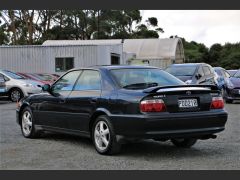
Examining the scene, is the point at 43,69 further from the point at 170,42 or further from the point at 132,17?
the point at 132,17

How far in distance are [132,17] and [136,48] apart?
1037 inches

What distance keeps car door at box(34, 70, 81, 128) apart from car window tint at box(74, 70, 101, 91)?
17 centimetres

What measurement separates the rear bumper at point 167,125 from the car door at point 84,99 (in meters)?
0.67

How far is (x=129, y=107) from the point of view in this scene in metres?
7.26

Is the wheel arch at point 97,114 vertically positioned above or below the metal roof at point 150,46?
below

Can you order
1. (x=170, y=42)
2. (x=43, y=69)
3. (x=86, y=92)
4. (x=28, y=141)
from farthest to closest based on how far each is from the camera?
(x=170, y=42), (x=43, y=69), (x=28, y=141), (x=86, y=92)

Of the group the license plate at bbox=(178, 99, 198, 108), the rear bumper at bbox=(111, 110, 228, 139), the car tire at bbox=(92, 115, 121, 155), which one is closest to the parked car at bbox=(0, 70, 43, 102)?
the car tire at bbox=(92, 115, 121, 155)

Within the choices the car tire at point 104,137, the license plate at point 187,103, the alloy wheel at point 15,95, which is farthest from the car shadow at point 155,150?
the alloy wheel at point 15,95

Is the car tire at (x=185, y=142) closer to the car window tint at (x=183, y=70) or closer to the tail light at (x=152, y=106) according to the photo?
the tail light at (x=152, y=106)

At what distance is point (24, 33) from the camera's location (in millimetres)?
64875

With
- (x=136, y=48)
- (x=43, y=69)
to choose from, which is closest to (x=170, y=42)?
(x=136, y=48)

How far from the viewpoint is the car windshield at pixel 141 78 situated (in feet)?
25.8

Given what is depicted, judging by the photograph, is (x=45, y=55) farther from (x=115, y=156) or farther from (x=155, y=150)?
(x=115, y=156)

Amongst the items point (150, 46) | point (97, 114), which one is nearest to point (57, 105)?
point (97, 114)
